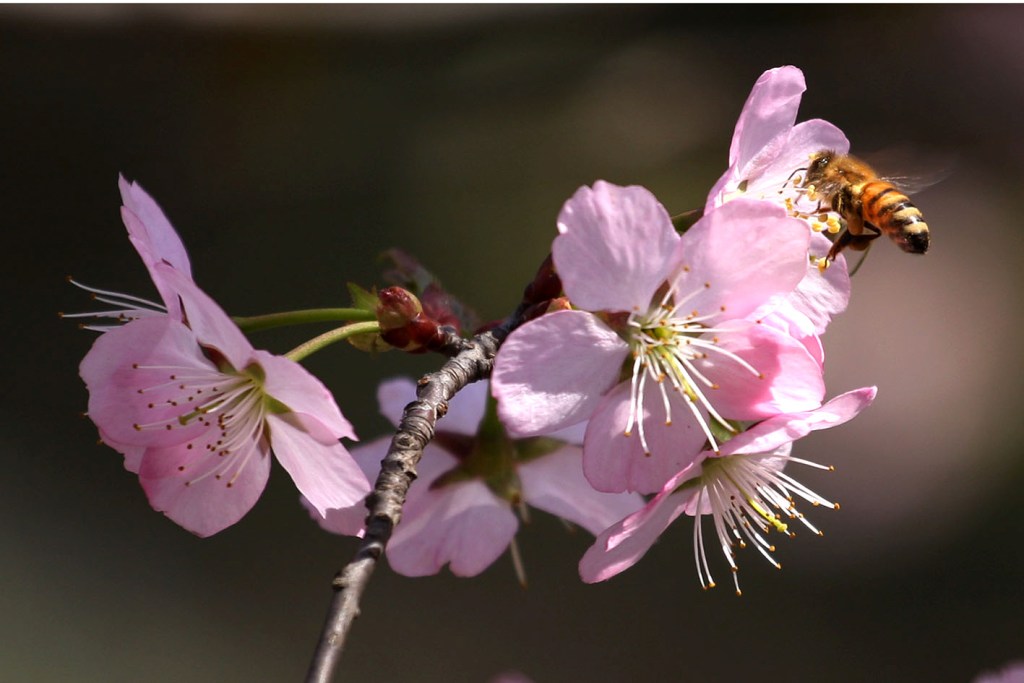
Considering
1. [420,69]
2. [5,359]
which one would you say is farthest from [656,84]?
[5,359]

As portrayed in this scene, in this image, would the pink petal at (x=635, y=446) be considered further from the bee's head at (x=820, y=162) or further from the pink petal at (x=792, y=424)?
the bee's head at (x=820, y=162)

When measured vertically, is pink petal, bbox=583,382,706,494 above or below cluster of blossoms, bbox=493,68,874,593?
below

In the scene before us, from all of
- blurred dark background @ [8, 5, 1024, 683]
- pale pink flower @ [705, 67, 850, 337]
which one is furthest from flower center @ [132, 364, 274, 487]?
blurred dark background @ [8, 5, 1024, 683]

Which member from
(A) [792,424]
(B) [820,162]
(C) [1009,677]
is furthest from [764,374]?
(C) [1009,677]

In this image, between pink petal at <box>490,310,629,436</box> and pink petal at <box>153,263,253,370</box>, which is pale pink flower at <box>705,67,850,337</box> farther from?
pink petal at <box>153,263,253,370</box>

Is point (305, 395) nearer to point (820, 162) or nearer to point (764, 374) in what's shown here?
point (764, 374)
